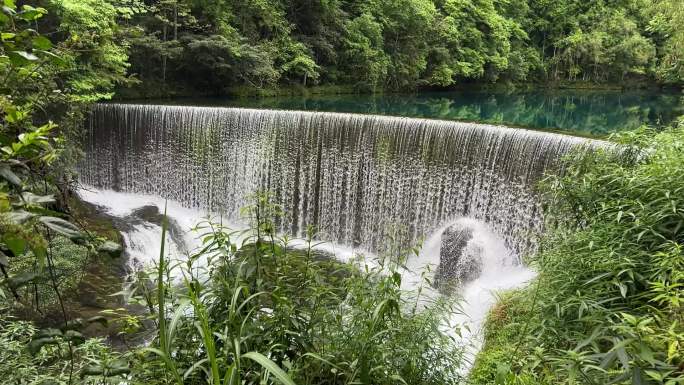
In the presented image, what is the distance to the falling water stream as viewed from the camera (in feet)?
26.8

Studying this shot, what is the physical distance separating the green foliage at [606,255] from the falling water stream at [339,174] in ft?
12.0

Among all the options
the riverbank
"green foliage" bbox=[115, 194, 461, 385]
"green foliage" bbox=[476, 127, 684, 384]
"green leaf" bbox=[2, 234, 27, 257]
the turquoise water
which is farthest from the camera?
the turquoise water

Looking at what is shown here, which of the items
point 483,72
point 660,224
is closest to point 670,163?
point 660,224

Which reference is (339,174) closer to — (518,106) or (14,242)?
(14,242)

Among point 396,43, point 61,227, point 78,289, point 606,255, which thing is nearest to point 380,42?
point 396,43

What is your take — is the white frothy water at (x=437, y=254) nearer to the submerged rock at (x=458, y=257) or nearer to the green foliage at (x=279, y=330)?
the submerged rock at (x=458, y=257)

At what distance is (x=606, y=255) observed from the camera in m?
3.01

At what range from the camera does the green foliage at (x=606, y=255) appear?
2.57 metres

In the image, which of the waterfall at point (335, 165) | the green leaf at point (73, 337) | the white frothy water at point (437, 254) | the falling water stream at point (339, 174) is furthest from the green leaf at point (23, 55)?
the waterfall at point (335, 165)

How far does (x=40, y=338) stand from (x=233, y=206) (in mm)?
9535

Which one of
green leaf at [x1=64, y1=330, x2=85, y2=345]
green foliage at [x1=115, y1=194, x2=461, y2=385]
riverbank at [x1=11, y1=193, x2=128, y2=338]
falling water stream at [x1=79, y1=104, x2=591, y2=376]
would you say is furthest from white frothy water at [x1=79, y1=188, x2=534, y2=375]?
green leaf at [x1=64, y1=330, x2=85, y2=345]

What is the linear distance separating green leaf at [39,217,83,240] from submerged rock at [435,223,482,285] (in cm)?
758

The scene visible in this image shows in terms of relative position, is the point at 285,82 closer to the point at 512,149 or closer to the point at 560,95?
the point at 512,149

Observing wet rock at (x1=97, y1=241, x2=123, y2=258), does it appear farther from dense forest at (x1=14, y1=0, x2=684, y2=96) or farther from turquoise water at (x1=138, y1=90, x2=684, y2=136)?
turquoise water at (x1=138, y1=90, x2=684, y2=136)
